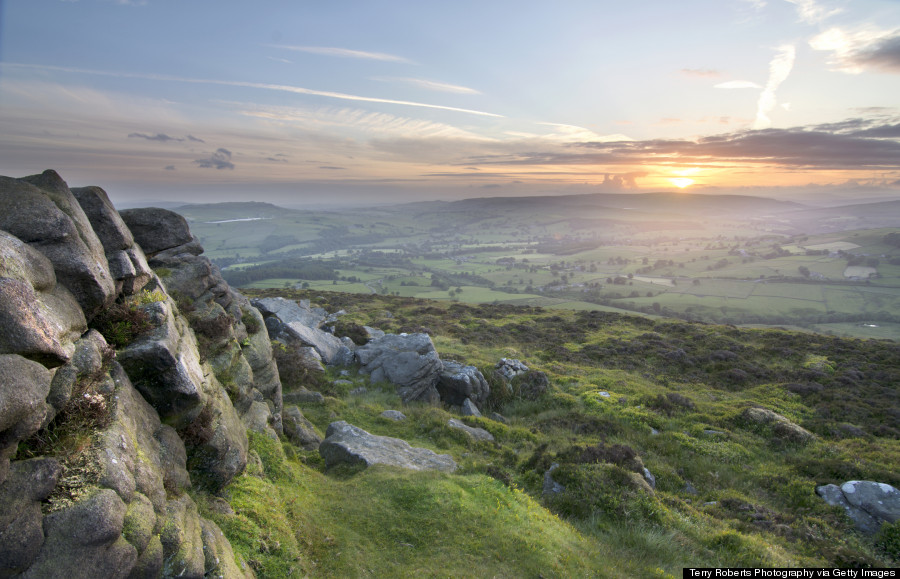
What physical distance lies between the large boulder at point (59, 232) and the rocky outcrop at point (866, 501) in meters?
24.7

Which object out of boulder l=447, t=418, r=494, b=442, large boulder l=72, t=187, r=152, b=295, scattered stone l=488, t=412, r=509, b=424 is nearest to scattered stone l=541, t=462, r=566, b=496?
boulder l=447, t=418, r=494, b=442

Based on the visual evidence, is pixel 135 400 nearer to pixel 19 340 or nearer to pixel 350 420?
pixel 19 340

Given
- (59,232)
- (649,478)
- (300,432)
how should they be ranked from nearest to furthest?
(59,232), (649,478), (300,432)

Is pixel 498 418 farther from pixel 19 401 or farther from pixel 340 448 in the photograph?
pixel 19 401

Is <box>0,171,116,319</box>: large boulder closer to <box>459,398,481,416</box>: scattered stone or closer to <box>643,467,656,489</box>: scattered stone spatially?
<box>459,398,481,416</box>: scattered stone

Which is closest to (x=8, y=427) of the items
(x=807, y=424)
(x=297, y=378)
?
(x=297, y=378)

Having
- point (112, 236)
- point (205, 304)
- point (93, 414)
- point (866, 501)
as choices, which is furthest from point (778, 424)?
point (112, 236)

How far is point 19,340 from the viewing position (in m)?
6.52

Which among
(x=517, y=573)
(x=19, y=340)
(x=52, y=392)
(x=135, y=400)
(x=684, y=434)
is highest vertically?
(x=19, y=340)

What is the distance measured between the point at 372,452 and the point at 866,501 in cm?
1881

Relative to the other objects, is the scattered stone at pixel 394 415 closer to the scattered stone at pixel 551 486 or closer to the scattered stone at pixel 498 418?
the scattered stone at pixel 498 418

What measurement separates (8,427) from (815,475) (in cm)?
2646

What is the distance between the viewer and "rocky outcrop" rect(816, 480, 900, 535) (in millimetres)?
14699

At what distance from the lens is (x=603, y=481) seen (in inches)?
610
